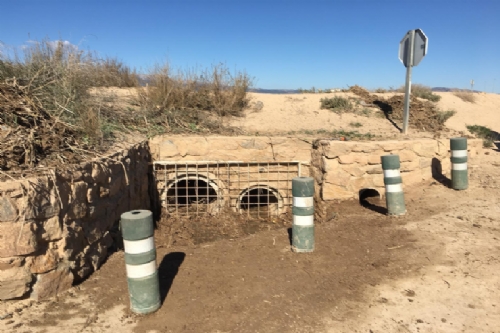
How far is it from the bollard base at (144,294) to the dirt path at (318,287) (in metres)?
0.08

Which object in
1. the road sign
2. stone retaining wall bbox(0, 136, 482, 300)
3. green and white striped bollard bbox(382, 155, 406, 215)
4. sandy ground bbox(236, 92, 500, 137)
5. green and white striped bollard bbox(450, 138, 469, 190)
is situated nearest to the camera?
stone retaining wall bbox(0, 136, 482, 300)

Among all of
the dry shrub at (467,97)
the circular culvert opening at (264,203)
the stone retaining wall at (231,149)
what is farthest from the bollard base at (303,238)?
the dry shrub at (467,97)

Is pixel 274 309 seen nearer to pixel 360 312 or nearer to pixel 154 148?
pixel 360 312

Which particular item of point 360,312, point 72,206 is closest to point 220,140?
point 72,206

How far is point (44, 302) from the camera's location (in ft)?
11.7

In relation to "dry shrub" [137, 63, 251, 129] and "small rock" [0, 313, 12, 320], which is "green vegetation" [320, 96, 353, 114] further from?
"small rock" [0, 313, 12, 320]

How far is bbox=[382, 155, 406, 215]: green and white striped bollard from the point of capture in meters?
5.54

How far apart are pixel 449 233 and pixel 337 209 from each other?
86.3 inches

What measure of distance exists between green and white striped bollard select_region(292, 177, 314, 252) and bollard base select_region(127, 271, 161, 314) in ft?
6.10

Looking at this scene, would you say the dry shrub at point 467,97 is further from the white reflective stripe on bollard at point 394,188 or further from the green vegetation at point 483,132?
the white reflective stripe on bollard at point 394,188

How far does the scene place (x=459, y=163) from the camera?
260 inches

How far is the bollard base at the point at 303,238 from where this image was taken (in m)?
4.51

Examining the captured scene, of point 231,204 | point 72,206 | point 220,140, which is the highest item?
point 220,140


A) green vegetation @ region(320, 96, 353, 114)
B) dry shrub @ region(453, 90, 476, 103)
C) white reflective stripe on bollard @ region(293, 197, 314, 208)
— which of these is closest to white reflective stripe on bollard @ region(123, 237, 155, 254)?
white reflective stripe on bollard @ region(293, 197, 314, 208)
